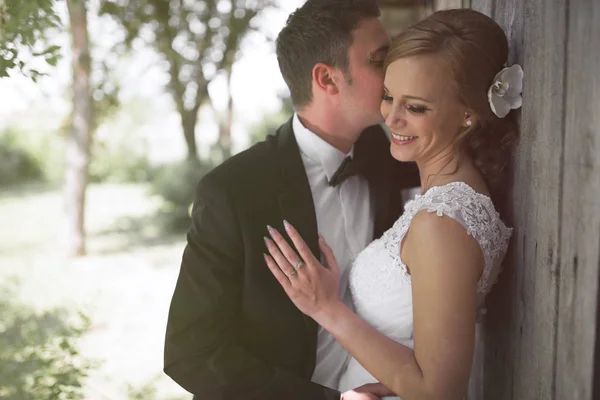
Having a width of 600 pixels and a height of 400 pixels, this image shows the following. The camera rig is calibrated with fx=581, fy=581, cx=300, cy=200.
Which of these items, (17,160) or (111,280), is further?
(17,160)

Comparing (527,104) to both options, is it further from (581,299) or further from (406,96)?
(581,299)

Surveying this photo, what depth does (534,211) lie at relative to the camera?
147 centimetres

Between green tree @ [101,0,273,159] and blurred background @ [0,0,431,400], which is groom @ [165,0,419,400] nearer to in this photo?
blurred background @ [0,0,431,400]

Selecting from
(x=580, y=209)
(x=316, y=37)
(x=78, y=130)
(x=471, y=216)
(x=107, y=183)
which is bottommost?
(x=107, y=183)

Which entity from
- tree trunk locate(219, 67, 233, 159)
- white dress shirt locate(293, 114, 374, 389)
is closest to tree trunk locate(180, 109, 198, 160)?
tree trunk locate(219, 67, 233, 159)

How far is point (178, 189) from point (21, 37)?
8.61 m

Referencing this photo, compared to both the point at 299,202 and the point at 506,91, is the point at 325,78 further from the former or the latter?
the point at 506,91

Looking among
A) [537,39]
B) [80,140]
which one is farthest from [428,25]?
[80,140]

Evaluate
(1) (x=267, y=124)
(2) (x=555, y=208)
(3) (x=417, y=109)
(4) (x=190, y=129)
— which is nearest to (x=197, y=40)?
(4) (x=190, y=129)

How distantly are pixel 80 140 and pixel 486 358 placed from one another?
711 cm

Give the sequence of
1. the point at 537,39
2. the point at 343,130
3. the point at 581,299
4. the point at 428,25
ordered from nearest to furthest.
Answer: the point at 581,299, the point at 537,39, the point at 428,25, the point at 343,130

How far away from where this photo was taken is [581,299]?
1.19m

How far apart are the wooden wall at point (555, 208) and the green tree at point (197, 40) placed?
8.00m

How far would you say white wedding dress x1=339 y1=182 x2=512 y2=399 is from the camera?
1.54m
